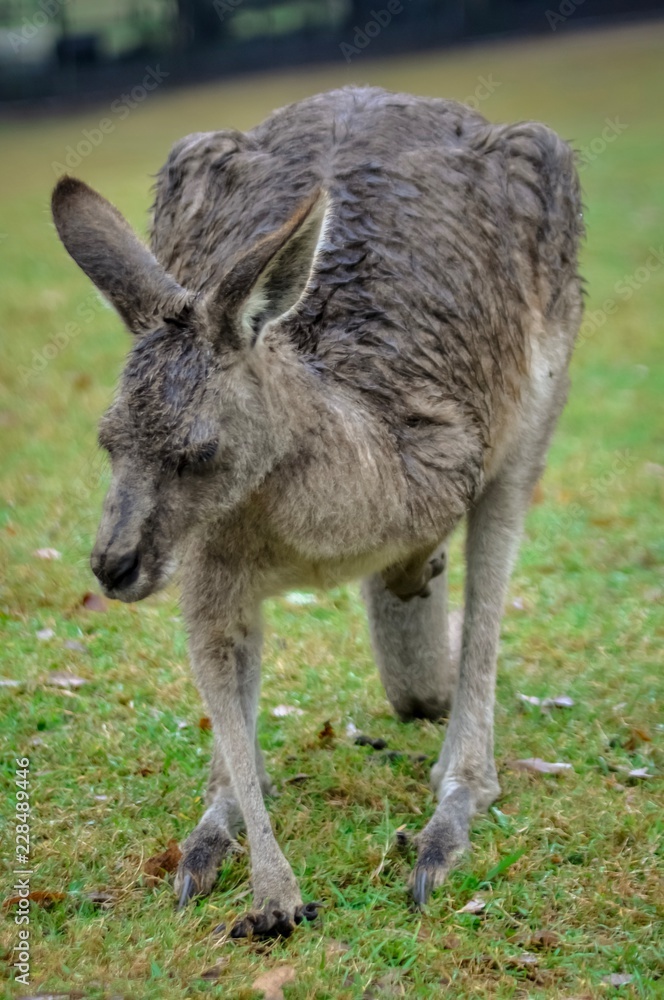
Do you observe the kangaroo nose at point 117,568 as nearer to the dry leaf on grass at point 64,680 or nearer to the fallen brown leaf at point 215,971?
the fallen brown leaf at point 215,971

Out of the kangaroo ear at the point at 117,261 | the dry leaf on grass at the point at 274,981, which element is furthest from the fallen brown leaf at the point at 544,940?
the kangaroo ear at the point at 117,261

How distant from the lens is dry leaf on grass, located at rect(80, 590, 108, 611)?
5.31 m

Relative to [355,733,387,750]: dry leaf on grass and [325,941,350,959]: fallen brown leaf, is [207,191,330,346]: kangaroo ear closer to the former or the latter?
[325,941,350,959]: fallen brown leaf

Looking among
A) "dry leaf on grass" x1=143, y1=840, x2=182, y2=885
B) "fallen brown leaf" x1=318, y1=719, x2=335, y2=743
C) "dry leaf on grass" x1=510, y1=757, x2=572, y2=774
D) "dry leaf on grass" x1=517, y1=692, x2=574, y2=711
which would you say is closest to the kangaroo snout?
"dry leaf on grass" x1=143, y1=840, x2=182, y2=885

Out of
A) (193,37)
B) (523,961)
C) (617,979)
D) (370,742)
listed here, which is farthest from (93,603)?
(193,37)

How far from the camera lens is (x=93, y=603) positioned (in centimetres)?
534

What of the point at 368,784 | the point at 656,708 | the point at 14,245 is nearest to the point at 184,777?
the point at 368,784

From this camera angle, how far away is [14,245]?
11898 millimetres

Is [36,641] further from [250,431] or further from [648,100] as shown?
[648,100]

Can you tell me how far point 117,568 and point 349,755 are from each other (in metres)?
1.58

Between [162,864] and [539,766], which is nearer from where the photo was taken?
[162,864]

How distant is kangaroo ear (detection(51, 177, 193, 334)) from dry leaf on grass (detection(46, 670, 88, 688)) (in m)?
1.95

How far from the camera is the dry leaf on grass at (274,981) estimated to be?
287 centimetres

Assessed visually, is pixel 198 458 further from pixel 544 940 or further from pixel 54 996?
→ pixel 544 940
